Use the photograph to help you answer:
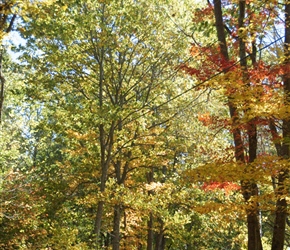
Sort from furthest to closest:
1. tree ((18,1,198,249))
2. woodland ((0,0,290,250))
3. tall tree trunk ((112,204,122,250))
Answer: tall tree trunk ((112,204,122,250)), tree ((18,1,198,249)), woodland ((0,0,290,250))

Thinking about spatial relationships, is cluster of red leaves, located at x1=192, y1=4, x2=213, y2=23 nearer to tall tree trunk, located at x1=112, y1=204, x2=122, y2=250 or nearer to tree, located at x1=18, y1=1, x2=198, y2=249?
tree, located at x1=18, y1=1, x2=198, y2=249

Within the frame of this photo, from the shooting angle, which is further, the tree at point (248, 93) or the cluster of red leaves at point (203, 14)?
the cluster of red leaves at point (203, 14)

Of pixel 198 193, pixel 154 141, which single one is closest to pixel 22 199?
pixel 154 141

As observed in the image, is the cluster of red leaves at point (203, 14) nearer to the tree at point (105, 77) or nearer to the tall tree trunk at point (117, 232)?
the tree at point (105, 77)

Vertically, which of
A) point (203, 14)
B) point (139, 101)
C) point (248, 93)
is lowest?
point (248, 93)

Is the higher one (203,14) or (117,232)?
(203,14)

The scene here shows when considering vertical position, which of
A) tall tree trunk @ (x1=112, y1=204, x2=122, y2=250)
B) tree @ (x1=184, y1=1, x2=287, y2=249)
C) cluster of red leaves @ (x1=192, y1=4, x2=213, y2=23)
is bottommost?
tall tree trunk @ (x1=112, y1=204, x2=122, y2=250)

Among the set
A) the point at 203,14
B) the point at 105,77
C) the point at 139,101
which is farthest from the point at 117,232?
the point at 203,14

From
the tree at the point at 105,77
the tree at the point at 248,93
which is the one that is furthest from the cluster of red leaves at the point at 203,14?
the tree at the point at 105,77

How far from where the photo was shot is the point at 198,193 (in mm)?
11438

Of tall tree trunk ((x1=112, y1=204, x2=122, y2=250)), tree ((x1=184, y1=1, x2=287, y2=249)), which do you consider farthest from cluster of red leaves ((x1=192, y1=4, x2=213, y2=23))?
tall tree trunk ((x1=112, y1=204, x2=122, y2=250))

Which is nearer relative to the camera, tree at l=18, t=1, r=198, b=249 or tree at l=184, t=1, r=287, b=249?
tree at l=184, t=1, r=287, b=249

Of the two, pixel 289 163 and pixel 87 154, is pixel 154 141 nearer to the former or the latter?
pixel 87 154

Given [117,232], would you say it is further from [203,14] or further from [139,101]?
[203,14]
